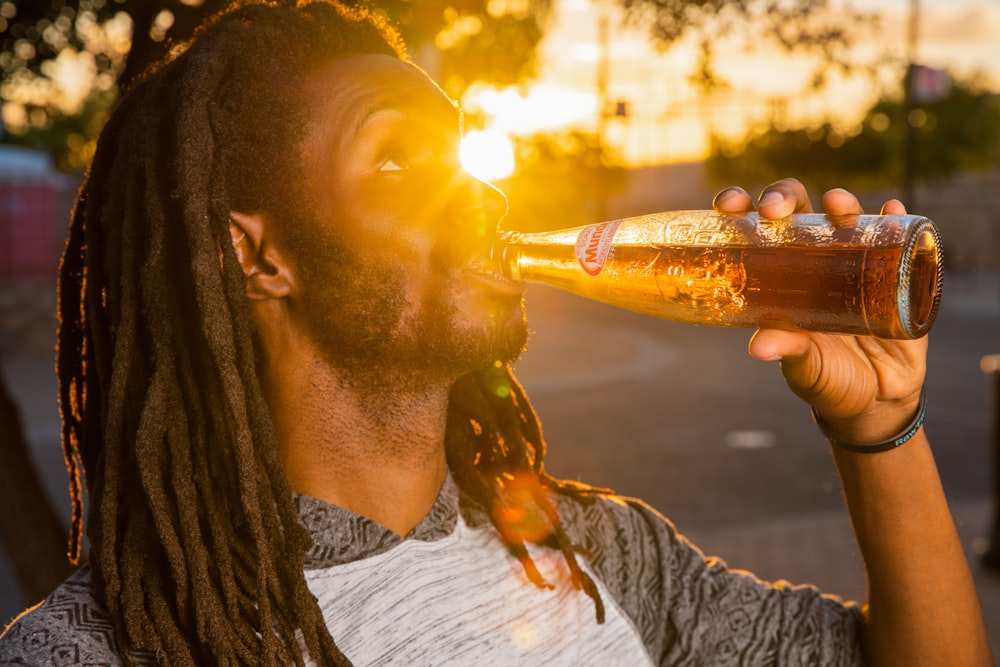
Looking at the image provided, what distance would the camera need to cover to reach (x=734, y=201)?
70.7 inches

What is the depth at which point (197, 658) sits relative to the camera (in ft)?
5.38

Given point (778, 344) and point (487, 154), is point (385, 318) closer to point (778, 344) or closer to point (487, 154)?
point (778, 344)

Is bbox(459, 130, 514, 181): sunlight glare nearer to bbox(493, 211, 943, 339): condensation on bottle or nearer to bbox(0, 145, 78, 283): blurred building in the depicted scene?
bbox(493, 211, 943, 339): condensation on bottle

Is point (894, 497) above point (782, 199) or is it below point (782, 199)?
below

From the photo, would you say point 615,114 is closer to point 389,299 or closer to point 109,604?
point 389,299

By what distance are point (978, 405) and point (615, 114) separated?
863 centimetres

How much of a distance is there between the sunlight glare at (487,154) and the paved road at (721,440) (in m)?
1.16

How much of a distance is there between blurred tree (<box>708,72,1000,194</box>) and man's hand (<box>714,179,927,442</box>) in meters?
35.2

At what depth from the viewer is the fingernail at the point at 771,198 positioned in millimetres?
1711

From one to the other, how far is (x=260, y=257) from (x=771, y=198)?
0.91 m

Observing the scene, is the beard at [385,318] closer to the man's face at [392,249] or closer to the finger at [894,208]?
the man's face at [392,249]

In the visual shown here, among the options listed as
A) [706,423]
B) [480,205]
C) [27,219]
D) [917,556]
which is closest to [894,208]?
[917,556]

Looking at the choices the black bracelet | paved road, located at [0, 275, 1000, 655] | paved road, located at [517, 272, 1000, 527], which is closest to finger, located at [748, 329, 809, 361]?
the black bracelet

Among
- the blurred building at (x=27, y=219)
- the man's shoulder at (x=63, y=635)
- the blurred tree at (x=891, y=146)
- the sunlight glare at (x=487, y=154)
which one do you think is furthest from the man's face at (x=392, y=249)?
the blurred tree at (x=891, y=146)
